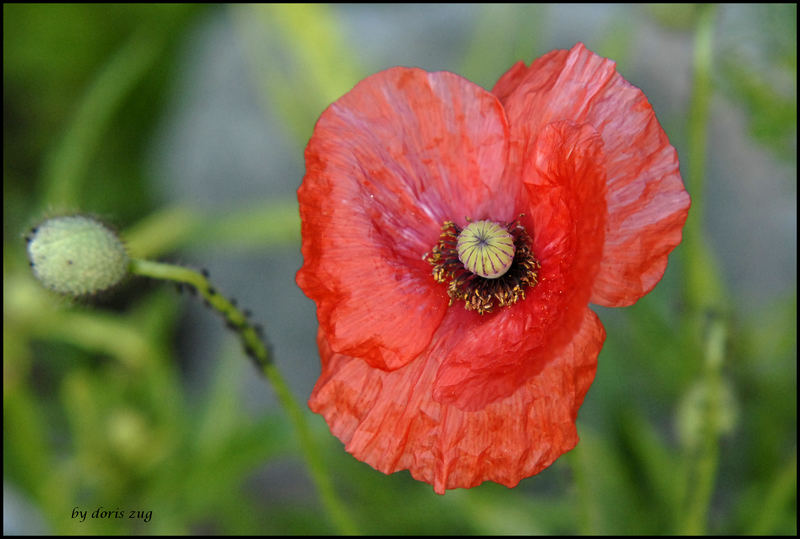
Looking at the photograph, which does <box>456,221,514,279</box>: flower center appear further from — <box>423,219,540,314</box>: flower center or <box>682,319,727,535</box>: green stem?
<box>682,319,727,535</box>: green stem

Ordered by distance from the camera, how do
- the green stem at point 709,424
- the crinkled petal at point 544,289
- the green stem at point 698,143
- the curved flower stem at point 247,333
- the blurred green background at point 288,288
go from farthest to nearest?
1. the blurred green background at point 288,288
2. the green stem at point 698,143
3. the green stem at point 709,424
4. the curved flower stem at point 247,333
5. the crinkled petal at point 544,289

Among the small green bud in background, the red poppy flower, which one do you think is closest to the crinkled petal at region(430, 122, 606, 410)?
the red poppy flower

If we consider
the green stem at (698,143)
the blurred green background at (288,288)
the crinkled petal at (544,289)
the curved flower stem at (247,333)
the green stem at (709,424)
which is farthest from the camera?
the blurred green background at (288,288)

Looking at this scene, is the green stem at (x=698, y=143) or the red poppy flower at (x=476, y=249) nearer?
the red poppy flower at (x=476, y=249)

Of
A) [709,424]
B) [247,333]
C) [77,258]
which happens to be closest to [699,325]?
[709,424]

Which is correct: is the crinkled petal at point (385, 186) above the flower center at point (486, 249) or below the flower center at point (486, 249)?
above

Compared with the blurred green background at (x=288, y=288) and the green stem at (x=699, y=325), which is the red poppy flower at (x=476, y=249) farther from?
the green stem at (x=699, y=325)

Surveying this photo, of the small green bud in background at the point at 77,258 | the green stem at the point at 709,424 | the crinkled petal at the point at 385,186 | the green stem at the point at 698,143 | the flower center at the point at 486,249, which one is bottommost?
the green stem at the point at 709,424

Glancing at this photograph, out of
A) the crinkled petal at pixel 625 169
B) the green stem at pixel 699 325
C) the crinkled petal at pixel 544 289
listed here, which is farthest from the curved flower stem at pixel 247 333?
the green stem at pixel 699 325

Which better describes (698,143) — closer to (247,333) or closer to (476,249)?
(476,249)
